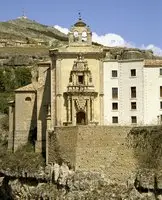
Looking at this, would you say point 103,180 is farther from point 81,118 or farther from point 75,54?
point 75,54

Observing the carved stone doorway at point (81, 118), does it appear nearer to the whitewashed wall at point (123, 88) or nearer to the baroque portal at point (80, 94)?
the baroque portal at point (80, 94)

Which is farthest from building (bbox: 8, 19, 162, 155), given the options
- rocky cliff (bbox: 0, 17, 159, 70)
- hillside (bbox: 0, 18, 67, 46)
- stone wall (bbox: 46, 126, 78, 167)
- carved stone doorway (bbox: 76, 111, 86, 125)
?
hillside (bbox: 0, 18, 67, 46)

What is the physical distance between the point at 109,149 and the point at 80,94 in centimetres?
671

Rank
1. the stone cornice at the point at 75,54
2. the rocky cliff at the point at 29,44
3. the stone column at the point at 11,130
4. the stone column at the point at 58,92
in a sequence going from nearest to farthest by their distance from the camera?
the stone column at the point at 58,92 < the stone cornice at the point at 75,54 < the stone column at the point at 11,130 < the rocky cliff at the point at 29,44

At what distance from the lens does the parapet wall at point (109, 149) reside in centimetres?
5088

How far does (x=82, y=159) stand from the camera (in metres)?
51.2

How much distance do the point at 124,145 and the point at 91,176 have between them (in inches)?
146

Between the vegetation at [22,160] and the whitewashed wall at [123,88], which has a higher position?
the whitewashed wall at [123,88]

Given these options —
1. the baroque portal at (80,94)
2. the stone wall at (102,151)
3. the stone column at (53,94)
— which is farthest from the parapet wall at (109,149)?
the stone column at (53,94)

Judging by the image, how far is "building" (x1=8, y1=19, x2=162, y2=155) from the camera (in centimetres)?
5578

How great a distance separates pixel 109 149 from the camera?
51.2 meters

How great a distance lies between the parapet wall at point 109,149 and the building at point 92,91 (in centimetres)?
408

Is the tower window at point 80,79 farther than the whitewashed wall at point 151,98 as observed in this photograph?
No

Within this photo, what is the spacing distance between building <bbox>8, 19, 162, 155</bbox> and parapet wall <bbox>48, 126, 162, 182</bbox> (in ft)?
13.4
